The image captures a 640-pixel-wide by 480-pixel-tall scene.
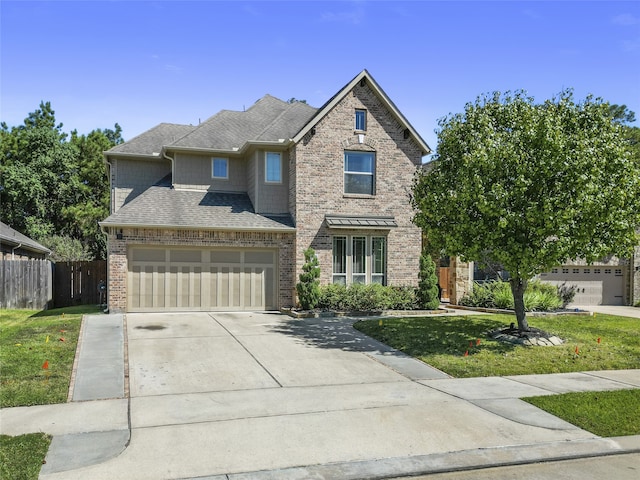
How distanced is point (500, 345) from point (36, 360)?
10.1 meters

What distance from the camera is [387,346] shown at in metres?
13.3

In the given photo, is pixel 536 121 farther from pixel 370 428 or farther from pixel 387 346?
pixel 370 428

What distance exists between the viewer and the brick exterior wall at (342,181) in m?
19.5

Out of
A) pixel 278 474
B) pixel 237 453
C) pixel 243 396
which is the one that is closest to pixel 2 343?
pixel 243 396

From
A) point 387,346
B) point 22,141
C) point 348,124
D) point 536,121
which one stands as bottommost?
point 387,346

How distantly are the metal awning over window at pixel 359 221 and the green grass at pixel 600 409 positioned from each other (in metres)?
11.0

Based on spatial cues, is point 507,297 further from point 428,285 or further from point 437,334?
point 437,334

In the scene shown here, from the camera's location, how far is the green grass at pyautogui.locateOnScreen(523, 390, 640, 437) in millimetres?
7422

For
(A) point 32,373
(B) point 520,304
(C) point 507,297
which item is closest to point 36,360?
(A) point 32,373

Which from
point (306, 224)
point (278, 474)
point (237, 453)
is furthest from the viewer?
point (306, 224)

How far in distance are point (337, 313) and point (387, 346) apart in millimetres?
4809

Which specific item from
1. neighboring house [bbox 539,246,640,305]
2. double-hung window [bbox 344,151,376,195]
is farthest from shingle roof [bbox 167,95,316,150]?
neighboring house [bbox 539,246,640,305]

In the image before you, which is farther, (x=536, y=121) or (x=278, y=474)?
(x=536, y=121)

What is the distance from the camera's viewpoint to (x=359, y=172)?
20203mm
